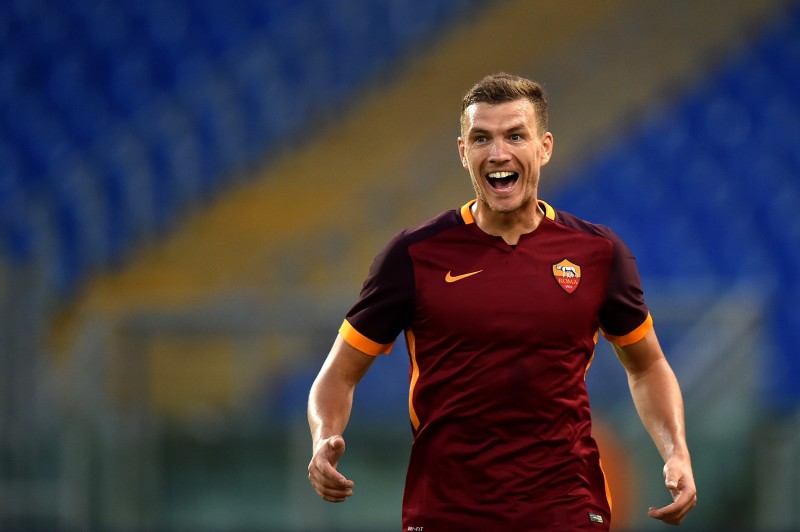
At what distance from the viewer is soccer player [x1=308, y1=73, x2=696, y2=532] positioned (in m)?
3.36

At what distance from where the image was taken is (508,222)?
3594mm

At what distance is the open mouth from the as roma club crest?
25cm

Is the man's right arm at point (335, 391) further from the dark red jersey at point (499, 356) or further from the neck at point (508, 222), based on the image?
the neck at point (508, 222)

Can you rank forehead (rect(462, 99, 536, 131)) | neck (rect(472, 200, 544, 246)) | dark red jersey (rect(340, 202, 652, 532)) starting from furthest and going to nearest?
neck (rect(472, 200, 544, 246)) → forehead (rect(462, 99, 536, 131)) → dark red jersey (rect(340, 202, 652, 532))

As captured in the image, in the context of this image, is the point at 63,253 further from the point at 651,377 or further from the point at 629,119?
the point at 651,377

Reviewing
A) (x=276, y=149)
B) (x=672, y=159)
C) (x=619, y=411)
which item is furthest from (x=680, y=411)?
(x=276, y=149)

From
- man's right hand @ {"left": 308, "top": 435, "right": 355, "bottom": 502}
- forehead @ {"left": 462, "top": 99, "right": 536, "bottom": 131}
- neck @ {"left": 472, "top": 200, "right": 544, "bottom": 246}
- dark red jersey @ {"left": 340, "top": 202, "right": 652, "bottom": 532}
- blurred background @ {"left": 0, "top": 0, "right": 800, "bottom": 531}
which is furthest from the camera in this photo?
blurred background @ {"left": 0, "top": 0, "right": 800, "bottom": 531}

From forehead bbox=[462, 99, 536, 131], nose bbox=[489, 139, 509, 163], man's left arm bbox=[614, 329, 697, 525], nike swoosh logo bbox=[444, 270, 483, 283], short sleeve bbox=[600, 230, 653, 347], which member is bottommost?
man's left arm bbox=[614, 329, 697, 525]

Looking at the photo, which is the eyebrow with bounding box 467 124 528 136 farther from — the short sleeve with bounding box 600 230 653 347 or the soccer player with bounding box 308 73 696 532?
the short sleeve with bounding box 600 230 653 347

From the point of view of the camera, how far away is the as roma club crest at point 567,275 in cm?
348

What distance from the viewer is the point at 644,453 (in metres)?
6.86

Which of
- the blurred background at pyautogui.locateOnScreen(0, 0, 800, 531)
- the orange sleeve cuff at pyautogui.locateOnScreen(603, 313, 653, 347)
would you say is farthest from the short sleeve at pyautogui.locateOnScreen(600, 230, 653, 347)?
the blurred background at pyautogui.locateOnScreen(0, 0, 800, 531)

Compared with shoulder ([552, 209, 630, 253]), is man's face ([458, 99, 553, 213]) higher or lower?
higher

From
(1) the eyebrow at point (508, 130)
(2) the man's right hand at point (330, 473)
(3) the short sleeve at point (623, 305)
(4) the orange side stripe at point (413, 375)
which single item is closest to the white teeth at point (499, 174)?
(1) the eyebrow at point (508, 130)
